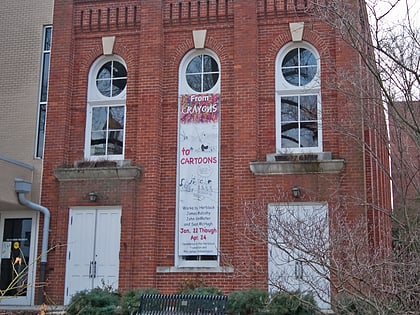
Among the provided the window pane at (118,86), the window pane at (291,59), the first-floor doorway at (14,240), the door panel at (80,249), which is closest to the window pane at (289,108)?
the window pane at (291,59)

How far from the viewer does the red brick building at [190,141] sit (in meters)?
14.5

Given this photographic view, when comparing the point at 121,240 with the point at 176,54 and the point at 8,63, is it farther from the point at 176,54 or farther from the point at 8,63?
the point at 8,63

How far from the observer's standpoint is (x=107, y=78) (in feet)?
54.1

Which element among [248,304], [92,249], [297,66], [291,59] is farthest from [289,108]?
[92,249]

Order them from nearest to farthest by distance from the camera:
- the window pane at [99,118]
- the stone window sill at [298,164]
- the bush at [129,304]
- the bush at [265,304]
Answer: the bush at [265,304] → the bush at [129,304] → the stone window sill at [298,164] → the window pane at [99,118]

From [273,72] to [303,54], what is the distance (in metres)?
0.93

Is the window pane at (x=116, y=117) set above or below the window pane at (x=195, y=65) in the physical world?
below

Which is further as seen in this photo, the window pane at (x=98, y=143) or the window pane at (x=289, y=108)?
the window pane at (x=98, y=143)

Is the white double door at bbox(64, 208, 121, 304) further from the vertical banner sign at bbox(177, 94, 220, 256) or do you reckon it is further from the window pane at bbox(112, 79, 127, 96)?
the window pane at bbox(112, 79, 127, 96)

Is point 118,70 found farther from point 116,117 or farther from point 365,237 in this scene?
point 365,237

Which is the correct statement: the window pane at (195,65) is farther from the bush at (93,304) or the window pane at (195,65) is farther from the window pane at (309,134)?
the bush at (93,304)

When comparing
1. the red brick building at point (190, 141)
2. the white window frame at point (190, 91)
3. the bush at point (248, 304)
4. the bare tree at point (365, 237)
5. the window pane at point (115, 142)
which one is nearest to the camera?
the bare tree at point (365, 237)

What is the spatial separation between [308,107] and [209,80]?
2725mm

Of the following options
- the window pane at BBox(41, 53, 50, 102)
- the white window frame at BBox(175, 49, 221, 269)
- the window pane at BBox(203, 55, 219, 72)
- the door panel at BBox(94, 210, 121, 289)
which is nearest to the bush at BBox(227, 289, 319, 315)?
the white window frame at BBox(175, 49, 221, 269)
